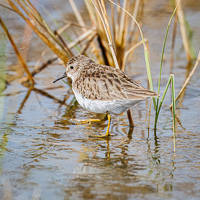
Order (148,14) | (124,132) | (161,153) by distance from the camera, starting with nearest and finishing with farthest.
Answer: (161,153)
(124,132)
(148,14)

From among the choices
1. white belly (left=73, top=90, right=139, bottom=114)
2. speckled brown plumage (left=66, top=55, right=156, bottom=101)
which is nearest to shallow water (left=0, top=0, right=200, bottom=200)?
white belly (left=73, top=90, right=139, bottom=114)

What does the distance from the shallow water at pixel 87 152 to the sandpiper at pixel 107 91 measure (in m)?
0.37

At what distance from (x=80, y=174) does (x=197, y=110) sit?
8.41 ft

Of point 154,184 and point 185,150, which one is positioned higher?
point 185,150

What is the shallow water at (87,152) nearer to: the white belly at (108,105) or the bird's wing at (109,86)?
the white belly at (108,105)

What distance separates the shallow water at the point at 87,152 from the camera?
3.84 metres

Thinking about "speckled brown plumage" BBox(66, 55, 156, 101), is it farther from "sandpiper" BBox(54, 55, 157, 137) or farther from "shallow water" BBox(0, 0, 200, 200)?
"shallow water" BBox(0, 0, 200, 200)

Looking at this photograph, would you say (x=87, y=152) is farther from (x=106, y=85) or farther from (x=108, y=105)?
(x=106, y=85)

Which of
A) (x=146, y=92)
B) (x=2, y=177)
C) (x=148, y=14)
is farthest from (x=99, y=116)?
(x=148, y=14)

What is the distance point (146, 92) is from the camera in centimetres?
493

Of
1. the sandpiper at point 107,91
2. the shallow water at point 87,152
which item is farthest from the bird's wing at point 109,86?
the shallow water at point 87,152

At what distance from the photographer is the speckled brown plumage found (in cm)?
505

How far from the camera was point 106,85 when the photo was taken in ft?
17.3

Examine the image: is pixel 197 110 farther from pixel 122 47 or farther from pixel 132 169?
pixel 132 169
